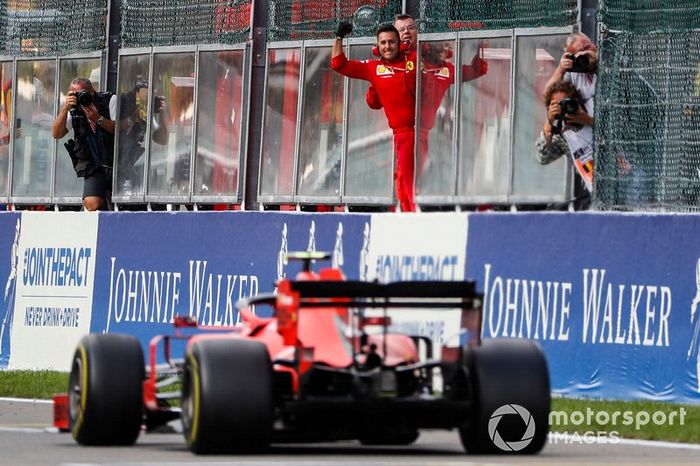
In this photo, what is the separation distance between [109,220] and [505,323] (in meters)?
5.99

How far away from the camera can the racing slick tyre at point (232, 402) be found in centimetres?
1020

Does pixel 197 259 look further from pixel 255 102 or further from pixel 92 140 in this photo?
pixel 92 140

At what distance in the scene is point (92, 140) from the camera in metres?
21.3

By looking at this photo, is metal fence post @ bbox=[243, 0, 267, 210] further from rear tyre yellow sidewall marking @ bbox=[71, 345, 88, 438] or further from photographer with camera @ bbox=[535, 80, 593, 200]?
rear tyre yellow sidewall marking @ bbox=[71, 345, 88, 438]

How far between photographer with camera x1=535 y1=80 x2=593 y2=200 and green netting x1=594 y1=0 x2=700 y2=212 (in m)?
0.13

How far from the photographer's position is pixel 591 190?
15867 millimetres

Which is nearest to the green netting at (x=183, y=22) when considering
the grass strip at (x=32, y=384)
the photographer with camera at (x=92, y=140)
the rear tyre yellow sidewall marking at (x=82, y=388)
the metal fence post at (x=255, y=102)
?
the metal fence post at (x=255, y=102)

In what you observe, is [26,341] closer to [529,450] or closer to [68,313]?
[68,313]

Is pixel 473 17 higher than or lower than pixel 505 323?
higher

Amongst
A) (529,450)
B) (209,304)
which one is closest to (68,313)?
(209,304)

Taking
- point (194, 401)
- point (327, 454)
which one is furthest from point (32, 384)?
point (194, 401)

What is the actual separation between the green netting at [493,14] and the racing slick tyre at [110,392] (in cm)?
628

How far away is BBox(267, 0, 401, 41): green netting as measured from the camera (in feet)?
60.3

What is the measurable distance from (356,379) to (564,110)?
248 inches
